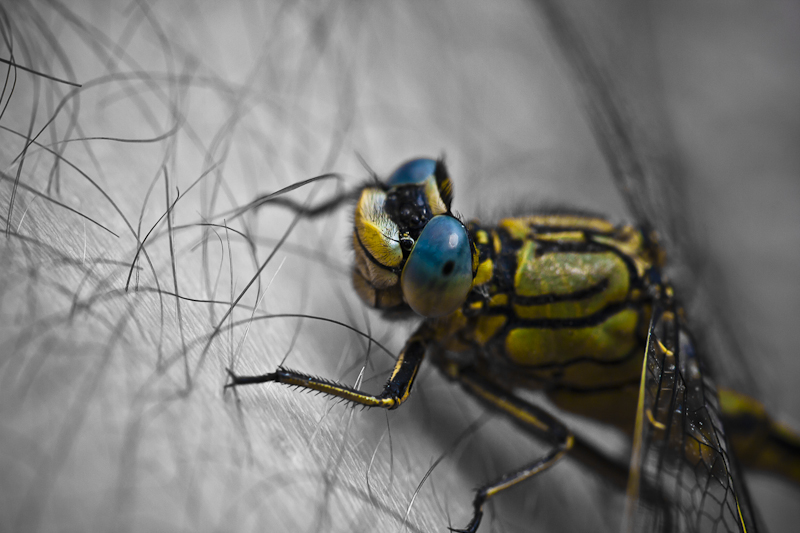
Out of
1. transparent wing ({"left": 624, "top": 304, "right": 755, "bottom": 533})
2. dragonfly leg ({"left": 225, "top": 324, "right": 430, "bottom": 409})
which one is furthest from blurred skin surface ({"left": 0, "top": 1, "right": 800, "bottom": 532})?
transparent wing ({"left": 624, "top": 304, "right": 755, "bottom": 533})

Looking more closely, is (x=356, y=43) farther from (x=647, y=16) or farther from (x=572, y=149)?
(x=647, y=16)

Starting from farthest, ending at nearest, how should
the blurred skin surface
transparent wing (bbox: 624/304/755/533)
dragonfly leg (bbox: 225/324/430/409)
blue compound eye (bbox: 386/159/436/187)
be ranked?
1. blue compound eye (bbox: 386/159/436/187)
2. transparent wing (bbox: 624/304/755/533)
3. dragonfly leg (bbox: 225/324/430/409)
4. the blurred skin surface

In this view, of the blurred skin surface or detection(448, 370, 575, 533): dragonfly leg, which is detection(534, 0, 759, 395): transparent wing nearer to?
the blurred skin surface

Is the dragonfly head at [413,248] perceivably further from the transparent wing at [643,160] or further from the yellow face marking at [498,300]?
the transparent wing at [643,160]

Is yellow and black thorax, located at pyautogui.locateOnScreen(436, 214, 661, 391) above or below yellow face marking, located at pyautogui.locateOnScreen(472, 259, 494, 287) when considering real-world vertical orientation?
below

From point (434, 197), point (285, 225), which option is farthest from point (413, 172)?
point (285, 225)

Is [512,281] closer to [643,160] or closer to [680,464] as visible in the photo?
[680,464]
